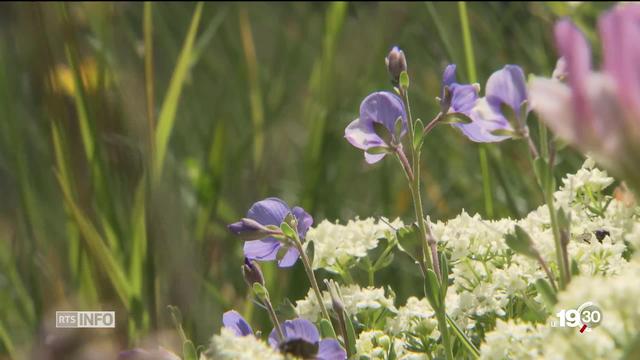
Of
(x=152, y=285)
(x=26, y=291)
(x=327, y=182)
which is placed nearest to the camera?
(x=152, y=285)

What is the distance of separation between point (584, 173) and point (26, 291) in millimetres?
813

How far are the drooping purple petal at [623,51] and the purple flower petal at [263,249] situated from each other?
0.29 metres

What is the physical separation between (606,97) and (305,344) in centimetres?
17

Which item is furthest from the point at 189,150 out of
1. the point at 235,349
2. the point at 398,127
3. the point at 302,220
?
the point at 235,349

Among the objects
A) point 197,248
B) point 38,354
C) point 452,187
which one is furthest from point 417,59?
point 38,354

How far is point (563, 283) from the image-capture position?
46cm

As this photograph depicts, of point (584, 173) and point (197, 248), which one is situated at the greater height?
point (584, 173)

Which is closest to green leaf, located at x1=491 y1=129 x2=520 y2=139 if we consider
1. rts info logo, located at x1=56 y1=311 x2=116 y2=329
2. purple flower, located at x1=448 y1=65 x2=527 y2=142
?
purple flower, located at x1=448 y1=65 x2=527 y2=142

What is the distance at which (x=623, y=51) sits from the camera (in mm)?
357

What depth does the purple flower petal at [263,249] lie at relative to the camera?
61cm

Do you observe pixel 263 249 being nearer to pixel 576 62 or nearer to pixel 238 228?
pixel 238 228

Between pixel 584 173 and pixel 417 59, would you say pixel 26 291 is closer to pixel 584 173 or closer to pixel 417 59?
pixel 584 173

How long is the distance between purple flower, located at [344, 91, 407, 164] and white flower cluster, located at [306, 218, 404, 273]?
3.0 inches

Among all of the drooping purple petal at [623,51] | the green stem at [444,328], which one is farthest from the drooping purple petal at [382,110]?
the drooping purple petal at [623,51]
